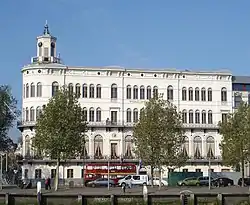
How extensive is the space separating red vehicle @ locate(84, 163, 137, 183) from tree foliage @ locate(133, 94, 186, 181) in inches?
883

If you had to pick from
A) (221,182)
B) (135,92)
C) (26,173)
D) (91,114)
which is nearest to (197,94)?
(135,92)

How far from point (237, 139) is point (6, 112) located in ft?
157

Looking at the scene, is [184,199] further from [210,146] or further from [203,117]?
[210,146]

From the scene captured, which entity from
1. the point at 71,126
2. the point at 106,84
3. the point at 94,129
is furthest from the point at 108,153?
the point at 71,126

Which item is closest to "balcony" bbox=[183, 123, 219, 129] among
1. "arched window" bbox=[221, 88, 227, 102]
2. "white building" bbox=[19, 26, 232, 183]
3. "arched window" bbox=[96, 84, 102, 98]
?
"white building" bbox=[19, 26, 232, 183]

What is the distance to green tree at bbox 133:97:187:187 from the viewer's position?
7056 cm

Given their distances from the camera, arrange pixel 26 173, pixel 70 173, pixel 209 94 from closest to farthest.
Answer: pixel 70 173
pixel 26 173
pixel 209 94

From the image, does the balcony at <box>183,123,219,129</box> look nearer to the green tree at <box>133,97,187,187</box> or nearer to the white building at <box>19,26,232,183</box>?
the white building at <box>19,26,232,183</box>

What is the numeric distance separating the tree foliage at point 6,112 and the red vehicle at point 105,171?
19343 mm

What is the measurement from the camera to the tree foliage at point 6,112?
104 m

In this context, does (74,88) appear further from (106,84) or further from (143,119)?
(143,119)

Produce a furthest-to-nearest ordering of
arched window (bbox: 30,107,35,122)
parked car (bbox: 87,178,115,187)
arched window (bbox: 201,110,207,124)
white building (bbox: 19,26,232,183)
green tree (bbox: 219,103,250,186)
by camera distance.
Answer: arched window (bbox: 201,110,207,124), arched window (bbox: 30,107,35,122), white building (bbox: 19,26,232,183), parked car (bbox: 87,178,115,187), green tree (bbox: 219,103,250,186)

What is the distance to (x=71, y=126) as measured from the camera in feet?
217

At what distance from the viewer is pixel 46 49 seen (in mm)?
106375
